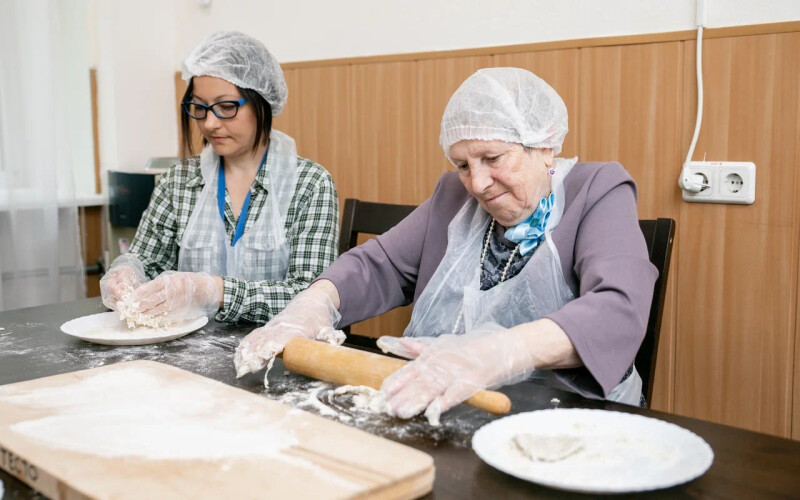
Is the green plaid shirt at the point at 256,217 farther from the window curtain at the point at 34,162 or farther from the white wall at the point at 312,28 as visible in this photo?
the window curtain at the point at 34,162

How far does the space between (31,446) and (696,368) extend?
164 cm

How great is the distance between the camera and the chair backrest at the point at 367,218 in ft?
6.50

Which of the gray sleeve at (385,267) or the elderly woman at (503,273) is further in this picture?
the gray sleeve at (385,267)

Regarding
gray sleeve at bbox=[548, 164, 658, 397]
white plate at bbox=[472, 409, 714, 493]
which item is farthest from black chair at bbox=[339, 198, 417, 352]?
white plate at bbox=[472, 409, 714, 493]

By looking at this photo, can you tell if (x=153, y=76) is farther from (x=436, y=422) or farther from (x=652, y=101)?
(x=436, y=422)

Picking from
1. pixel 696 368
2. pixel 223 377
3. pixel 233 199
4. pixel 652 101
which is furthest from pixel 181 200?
pixel 696 368

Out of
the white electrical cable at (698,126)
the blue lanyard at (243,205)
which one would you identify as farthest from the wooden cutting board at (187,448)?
the white electrical cable at (698,126)

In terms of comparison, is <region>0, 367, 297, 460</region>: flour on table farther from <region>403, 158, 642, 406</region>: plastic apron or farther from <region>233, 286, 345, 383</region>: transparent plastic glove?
<region>403, 158, 642, 406</region>: plastic apron

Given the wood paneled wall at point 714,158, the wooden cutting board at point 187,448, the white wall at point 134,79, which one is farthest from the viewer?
the white wall at point 134,79

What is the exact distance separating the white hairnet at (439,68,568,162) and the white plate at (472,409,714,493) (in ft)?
2.00

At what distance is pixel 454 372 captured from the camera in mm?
1050

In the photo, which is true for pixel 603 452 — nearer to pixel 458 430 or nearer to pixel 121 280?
pixel 458 430

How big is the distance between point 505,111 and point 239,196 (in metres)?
0.95

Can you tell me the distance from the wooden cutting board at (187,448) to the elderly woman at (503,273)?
0.17 m
